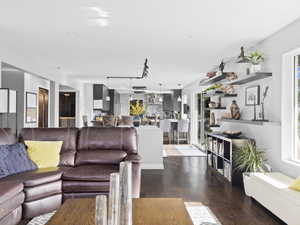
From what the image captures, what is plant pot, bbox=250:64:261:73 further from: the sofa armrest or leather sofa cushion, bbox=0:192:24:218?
leather sofa cushion, bbox=0:192:24:218

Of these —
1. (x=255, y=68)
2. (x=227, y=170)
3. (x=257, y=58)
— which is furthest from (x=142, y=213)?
(x=257, y=58)

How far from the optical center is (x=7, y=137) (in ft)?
11.4

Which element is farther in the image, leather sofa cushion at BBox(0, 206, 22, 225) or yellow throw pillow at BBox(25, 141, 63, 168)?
yellow throw pillow at BBox(25, 141, 63, 168)

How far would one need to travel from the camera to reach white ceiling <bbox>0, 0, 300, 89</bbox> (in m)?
2.99

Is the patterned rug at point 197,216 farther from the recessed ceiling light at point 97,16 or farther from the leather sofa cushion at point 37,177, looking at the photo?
the recessed ceiling light at point 97,16

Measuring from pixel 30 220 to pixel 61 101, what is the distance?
28.7 ft

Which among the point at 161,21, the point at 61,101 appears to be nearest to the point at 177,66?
the point at 161,21

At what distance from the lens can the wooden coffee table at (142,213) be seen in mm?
1852

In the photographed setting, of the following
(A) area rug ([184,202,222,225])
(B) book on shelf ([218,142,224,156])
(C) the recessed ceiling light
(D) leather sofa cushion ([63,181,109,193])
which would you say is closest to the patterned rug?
(A) area rug ([184,202,222,225])

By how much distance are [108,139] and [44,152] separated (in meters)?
0.90

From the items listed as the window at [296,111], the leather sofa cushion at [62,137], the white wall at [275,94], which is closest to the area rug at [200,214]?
the white wall at [275,94]

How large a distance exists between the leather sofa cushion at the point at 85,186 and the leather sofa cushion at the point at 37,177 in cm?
16

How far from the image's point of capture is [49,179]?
3.06m

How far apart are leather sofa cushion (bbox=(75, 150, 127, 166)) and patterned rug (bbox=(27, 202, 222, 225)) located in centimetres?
88
